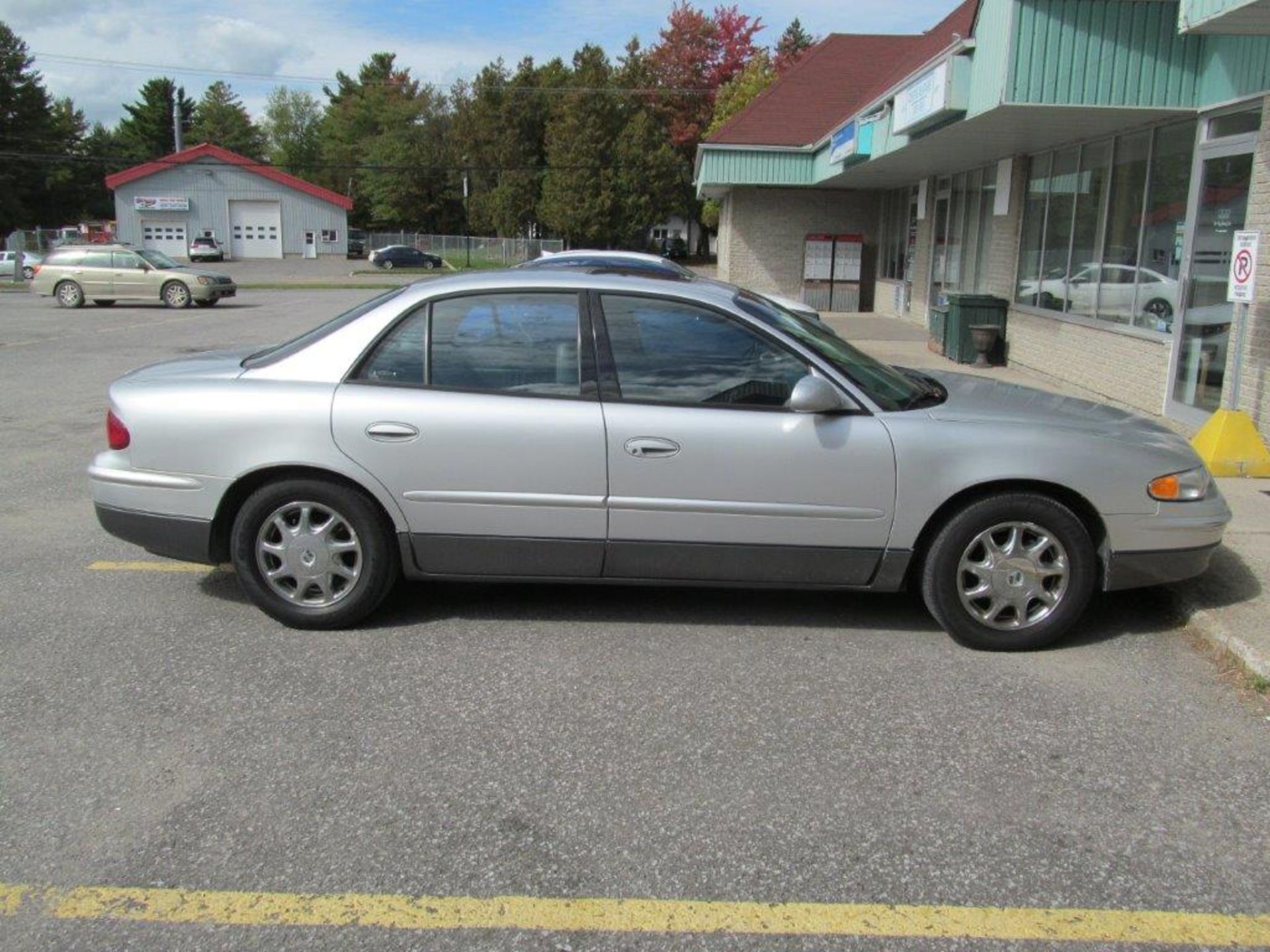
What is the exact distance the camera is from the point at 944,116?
1253 centimetres

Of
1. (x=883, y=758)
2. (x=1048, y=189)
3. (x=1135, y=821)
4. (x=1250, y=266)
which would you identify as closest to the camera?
(x=1135, y=821)

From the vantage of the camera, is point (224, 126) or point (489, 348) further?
point (224, 126)

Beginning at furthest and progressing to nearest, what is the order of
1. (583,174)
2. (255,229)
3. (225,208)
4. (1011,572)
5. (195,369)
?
(255,229) → (225,208) → (583,174) → (195,369) → (1011,572)

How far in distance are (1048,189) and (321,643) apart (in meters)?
12.4

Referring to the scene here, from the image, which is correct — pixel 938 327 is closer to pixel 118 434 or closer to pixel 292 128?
pixel 118 434

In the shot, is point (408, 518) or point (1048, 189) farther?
point (1048, 189)

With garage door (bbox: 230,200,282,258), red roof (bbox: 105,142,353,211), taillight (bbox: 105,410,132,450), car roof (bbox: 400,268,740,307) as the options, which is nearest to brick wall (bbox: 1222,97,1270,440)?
car roof (bbox: 400,268,740,307)

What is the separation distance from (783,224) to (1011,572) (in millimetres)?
23746

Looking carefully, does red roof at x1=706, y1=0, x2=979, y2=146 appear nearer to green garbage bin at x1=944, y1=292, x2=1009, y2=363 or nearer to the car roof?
green garbage bin at x1=944, y1=292, x2=1009, y2=363

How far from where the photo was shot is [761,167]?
1000 inches

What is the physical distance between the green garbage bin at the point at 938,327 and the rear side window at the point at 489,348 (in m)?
12.1

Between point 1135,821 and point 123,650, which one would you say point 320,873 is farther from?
point 1135,821

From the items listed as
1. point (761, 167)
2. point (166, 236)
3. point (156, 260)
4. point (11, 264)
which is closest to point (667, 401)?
point (761, 167)

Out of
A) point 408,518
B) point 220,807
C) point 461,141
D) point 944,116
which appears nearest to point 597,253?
point 944,116
